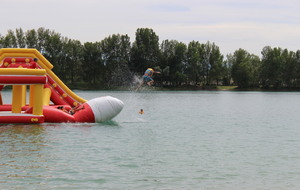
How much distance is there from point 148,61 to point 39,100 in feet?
245

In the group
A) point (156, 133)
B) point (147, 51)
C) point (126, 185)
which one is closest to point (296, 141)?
point (156, 133)

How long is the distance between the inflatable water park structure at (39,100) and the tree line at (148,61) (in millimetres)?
61423

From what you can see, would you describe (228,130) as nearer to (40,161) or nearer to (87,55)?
(40,161)

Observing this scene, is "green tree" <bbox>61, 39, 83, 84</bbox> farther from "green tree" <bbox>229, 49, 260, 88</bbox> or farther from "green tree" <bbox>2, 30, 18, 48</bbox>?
"green tree" <bbox>229, 49, 260, 88</bbox>

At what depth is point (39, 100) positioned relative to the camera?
23.2m

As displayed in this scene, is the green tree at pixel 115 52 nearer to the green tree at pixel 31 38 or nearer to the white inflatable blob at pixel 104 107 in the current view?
the green tree at pixel 31 38

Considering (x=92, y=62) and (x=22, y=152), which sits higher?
(x=92, y=62)

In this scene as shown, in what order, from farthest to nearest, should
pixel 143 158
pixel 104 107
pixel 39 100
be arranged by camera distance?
pixel 104 107, pixel 39 100, pixel 143 158

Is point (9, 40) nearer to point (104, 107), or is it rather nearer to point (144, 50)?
point (144, 50)

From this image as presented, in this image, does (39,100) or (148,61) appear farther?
(148,61)

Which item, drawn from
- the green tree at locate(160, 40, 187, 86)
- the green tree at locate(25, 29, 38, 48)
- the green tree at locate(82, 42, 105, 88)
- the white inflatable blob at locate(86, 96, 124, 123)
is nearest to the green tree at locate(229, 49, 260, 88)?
the green tree at locate(160, 40, 187, 86)

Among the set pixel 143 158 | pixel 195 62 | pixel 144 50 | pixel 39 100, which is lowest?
pixel 143 158

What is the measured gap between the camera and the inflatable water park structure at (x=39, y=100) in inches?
904

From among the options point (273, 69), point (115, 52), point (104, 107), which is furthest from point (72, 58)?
point (104, 107)
